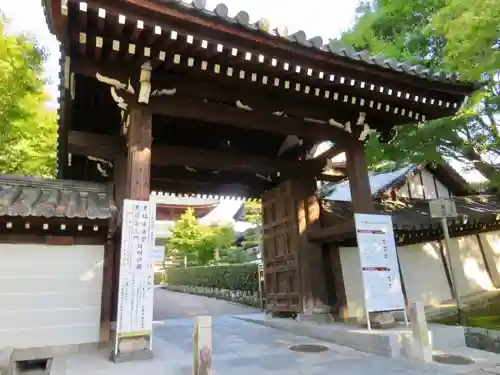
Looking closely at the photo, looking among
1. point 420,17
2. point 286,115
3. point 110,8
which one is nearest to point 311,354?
point 286,115

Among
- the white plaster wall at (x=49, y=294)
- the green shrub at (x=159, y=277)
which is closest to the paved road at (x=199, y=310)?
the white plaster wall at (x=49, y=294)

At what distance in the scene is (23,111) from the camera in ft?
26.0

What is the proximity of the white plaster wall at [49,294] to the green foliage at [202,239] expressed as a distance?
46.0 ft

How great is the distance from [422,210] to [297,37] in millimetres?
6701

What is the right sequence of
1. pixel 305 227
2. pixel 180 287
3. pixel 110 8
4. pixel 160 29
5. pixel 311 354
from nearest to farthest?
pixel 110 8 → pixel 160 29 → pixel 311 354 → pixel 305 227 → pixel 180 287

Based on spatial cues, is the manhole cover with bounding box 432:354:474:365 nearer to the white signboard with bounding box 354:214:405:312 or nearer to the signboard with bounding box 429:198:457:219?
the white signboard with bounding box 354:214:405:312

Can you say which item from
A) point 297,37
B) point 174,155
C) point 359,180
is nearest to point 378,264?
point 359,180

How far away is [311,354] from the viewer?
5273mm

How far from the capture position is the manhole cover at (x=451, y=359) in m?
4.80

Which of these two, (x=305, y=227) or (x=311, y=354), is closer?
(x=311, y=354)

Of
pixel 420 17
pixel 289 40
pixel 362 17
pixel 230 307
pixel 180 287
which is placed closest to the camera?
pixel 289 40

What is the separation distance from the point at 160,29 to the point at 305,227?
5.04 meters

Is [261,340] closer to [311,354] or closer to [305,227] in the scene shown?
[311,354]

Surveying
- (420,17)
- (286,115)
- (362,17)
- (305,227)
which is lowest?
(305,227)
